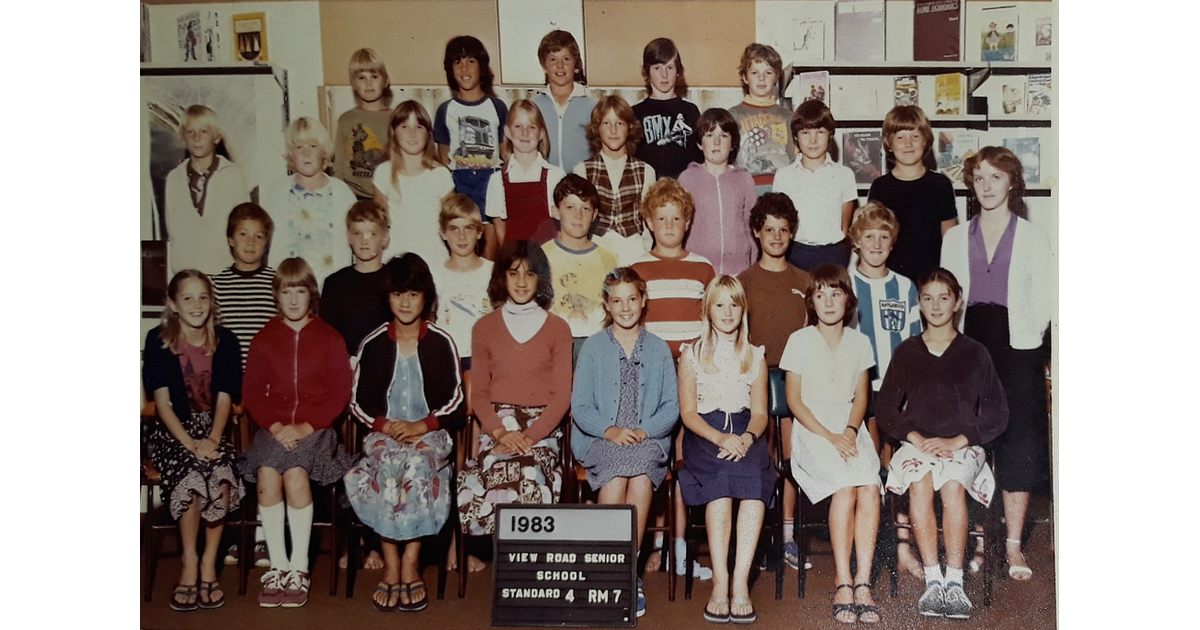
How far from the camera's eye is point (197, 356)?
313 centimetres

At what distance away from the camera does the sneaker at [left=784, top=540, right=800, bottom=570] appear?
3.06 meters

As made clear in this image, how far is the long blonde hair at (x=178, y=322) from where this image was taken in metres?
3.13

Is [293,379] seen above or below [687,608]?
above

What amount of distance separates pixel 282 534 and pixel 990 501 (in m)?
2.49

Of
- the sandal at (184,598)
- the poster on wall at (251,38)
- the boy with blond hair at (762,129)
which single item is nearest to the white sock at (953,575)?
the boy with blond hair at (762,129)

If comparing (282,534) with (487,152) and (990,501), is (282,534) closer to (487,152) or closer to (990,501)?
(487,152)

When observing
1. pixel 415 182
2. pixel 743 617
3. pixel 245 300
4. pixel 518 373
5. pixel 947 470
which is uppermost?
pixel 415 182

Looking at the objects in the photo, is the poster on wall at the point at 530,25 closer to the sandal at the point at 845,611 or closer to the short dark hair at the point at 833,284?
the short dark hair at the point at 833,284

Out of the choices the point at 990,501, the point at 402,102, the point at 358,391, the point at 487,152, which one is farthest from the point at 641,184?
the point at 990,501

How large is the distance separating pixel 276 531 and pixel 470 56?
1.81 m

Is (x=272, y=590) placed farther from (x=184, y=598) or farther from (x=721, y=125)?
(x=721, y=125)

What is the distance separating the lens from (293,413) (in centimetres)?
311

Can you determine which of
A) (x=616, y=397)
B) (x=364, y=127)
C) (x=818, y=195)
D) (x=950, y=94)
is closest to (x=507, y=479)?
(x=616, y=397)

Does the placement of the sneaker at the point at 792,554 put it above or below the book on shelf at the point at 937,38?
below
